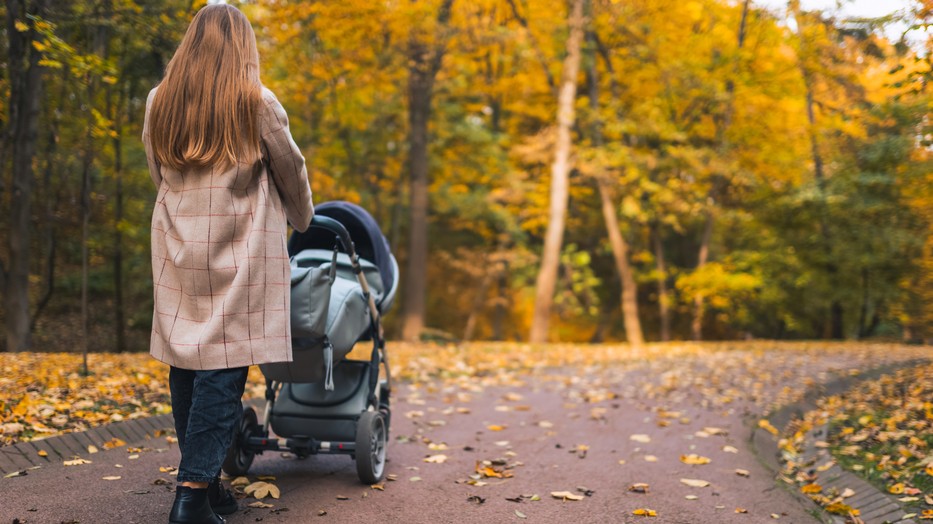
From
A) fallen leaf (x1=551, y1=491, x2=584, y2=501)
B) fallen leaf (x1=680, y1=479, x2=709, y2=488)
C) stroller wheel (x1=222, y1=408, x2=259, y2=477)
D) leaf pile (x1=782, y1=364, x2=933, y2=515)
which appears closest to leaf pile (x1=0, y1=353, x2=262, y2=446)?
stroller wheel (x1=222, y1=408, x2=259, y2=477)

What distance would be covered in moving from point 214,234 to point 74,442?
243 cm

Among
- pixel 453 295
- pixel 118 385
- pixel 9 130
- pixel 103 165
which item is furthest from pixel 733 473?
pixel 453 295

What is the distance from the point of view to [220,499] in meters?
3.60

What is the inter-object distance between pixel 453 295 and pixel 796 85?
1419cm

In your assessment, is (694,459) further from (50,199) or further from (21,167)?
(50,199)

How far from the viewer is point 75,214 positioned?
577 inches

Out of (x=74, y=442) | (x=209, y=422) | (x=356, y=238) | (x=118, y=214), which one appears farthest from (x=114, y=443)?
(x=118, y=214)

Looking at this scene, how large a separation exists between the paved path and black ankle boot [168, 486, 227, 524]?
0.46 meters

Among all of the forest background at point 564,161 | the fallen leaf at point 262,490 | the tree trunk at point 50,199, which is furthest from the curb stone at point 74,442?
the tree trunk at point 50,199

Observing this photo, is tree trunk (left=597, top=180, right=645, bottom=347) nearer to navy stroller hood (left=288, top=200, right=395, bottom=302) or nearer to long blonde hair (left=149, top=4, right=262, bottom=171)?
navy stroller hood (left=288, top=200, right=395, bottom=302)

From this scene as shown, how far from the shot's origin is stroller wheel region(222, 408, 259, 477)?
4.26 m

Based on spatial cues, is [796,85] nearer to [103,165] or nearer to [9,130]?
[103,165]

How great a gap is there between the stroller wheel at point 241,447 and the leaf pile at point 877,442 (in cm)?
345

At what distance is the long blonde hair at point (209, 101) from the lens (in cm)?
319
